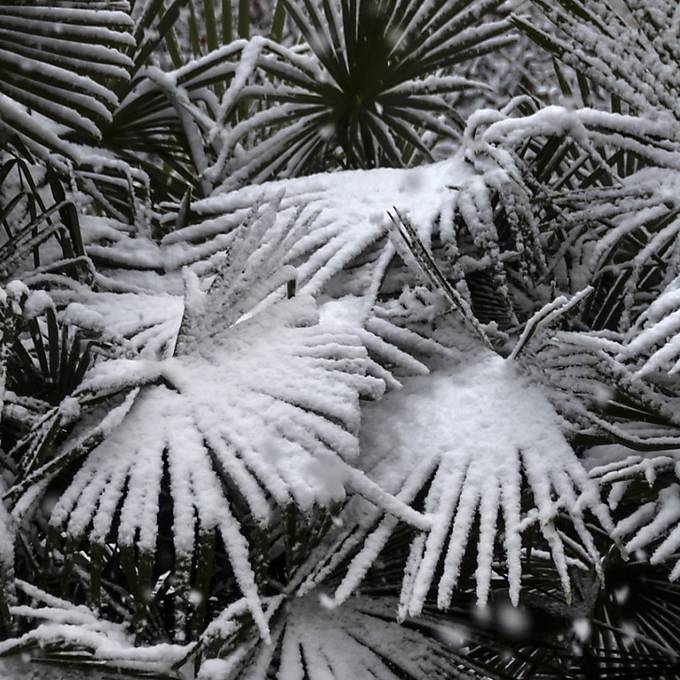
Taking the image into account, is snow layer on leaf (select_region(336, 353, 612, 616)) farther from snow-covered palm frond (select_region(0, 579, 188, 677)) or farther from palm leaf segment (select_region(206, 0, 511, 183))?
palm leaf segment (select_region(206, 0, 511, 183))

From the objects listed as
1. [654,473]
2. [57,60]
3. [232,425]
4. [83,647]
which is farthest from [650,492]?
[57,60]

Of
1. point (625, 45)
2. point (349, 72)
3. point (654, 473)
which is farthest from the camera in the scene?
point (349, 72)

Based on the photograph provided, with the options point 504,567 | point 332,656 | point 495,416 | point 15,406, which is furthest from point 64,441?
point 504,567

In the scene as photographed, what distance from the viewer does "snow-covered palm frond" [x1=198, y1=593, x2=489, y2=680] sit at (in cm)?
100

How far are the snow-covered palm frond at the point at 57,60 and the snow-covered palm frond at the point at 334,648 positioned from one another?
68 centimetres

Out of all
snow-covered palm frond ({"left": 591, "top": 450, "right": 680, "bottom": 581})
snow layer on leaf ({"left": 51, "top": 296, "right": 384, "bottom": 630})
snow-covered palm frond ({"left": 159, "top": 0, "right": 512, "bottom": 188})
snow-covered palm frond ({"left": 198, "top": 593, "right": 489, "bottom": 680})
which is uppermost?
A: snow-covered palm frond ({"left": 159, "top": 0, "right": 512, "bottom": 188})

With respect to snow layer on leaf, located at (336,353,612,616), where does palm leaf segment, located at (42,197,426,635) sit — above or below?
above

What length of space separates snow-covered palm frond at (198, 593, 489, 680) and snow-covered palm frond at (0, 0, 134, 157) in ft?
2.22

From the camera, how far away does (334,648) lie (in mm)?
1051

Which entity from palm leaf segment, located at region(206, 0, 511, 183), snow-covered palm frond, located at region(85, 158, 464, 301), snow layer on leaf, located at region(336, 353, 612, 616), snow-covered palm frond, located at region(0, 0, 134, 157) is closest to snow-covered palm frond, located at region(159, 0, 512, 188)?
palm leaf segment, located at region(206, 0, 511, 183)

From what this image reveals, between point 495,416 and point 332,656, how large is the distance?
345mm

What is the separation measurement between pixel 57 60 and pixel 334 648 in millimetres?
811

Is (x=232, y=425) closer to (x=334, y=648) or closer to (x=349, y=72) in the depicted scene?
(x=334, y=648)

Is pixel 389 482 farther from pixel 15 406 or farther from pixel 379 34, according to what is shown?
pixel 379 34
